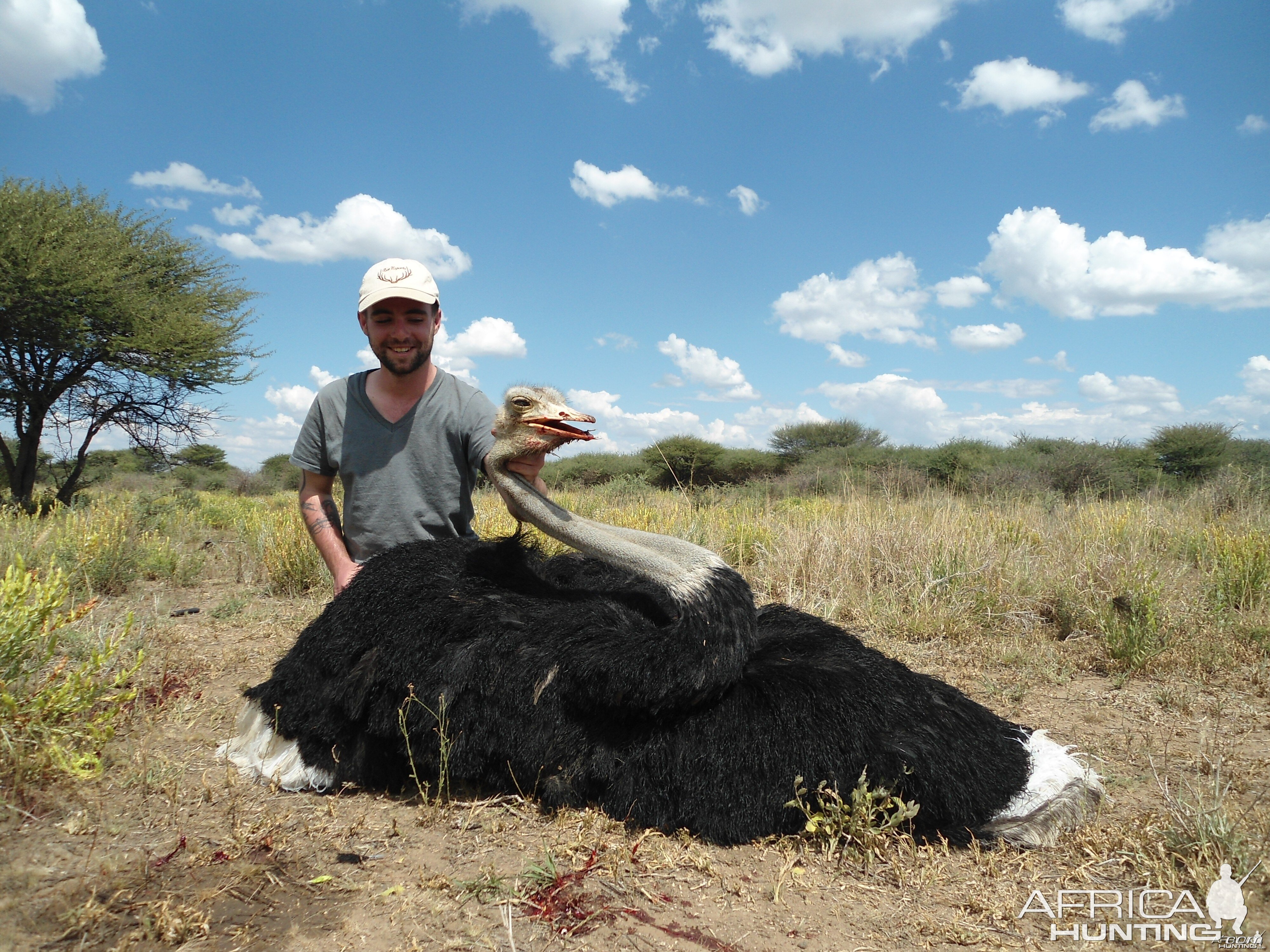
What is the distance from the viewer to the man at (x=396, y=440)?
11.4ft

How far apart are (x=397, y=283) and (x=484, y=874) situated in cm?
242

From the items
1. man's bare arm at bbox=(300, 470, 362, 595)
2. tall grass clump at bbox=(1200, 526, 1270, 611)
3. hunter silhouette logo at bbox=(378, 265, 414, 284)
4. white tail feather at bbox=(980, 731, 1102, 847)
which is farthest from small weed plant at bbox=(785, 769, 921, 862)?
tall grass clump at bbox=(1200, 526, 1270, 611)

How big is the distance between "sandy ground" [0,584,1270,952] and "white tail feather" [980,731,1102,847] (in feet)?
0.17

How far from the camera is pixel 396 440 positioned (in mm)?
3541

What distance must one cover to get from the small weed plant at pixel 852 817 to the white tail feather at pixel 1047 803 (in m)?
0.38

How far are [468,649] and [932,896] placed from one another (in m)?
1.69

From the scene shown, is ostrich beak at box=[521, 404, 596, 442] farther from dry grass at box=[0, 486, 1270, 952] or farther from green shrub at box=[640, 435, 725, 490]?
green shrub at box=[640, 435, 725, 490]

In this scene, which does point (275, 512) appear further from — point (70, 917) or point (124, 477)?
point (124, 477)

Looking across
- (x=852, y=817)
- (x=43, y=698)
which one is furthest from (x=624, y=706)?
(x=43, y=698)

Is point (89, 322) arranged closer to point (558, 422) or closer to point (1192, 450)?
point (558, 422)

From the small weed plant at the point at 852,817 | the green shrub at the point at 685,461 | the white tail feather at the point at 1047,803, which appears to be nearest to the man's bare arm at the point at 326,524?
the small weed plant at the point at 852,817

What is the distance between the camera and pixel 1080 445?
17938 mm

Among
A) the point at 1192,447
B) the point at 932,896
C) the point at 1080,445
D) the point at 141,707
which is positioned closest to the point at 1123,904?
the point at 932,896
